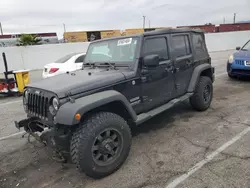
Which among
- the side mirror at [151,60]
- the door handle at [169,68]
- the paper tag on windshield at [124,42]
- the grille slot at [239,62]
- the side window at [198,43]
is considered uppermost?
the paper tag on windshield at [124,42]

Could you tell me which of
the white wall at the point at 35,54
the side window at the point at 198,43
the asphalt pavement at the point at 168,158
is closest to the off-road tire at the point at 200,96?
the asphalt pavement at the point at 168,158

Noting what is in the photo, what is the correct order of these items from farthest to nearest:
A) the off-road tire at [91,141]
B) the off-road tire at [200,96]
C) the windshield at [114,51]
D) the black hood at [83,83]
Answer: the off-road tire at [200,96] → the windshield at [114,51] → the black hood at [83,83] → the off-road tire at [91,141]

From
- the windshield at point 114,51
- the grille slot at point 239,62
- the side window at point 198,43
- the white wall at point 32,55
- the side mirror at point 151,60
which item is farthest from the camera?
the white wall at point 32,55

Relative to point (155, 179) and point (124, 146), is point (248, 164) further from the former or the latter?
point (124, 146)

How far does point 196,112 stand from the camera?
530 cm

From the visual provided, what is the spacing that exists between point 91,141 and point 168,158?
1.27 metres

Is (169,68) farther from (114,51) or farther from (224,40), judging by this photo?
(224,40)

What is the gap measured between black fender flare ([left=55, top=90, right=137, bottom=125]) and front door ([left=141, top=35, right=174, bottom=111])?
0.87 meters

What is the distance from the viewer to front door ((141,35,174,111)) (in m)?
3.81

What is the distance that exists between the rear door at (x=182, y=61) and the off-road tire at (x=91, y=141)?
1927mm

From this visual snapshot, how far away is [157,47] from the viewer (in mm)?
4090

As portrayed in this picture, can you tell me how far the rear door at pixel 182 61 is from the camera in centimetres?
446

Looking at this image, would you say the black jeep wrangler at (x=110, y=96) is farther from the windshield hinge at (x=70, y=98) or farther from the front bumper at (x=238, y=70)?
the front bumper at (x=238, y=70)

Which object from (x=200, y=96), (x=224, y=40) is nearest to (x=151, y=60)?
(x=200, y=96)
